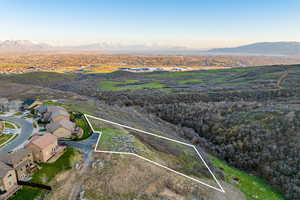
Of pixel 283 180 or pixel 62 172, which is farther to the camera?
pixel 283 180

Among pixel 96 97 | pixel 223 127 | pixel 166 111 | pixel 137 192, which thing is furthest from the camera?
pixel 96 97

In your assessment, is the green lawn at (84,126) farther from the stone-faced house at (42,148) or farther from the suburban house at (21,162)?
the suburban house at (21,162)

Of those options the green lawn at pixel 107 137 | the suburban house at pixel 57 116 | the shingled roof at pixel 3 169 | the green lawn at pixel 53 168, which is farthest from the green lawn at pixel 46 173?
the suburban house at pixel 57 116

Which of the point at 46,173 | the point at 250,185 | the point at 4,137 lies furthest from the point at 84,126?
the point at 250,185

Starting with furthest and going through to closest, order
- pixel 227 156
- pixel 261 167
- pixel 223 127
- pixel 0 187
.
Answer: pixel 223 127 → pixel 227 156 → pixel 261 167 → pixel 0 187

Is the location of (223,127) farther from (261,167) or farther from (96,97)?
(96,97)

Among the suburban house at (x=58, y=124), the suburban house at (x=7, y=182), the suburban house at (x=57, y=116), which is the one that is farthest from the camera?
the suburban house at (x=57, y=116)

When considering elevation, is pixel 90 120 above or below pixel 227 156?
above

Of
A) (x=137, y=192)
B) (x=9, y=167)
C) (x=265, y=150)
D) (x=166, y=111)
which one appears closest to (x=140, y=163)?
(x=137, y=192)
